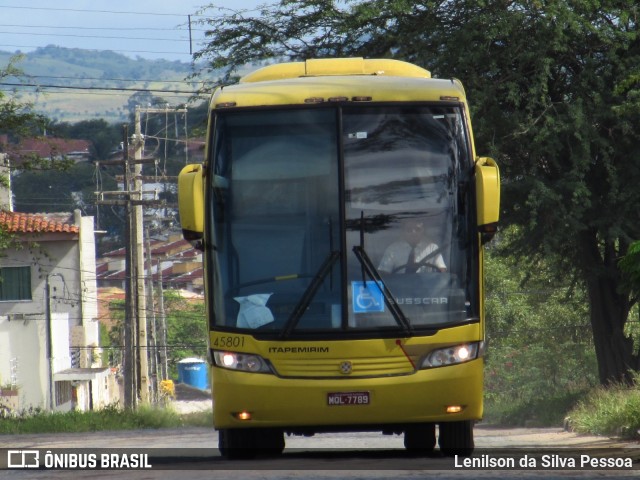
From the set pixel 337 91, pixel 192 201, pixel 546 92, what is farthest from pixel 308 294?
pixel 546 92

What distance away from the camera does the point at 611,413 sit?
63.6 ft

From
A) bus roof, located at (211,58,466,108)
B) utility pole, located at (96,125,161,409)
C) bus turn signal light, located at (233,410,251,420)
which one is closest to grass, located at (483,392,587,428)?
utility pole, located at (96,125,161,409)

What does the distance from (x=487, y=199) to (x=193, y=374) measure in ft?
219

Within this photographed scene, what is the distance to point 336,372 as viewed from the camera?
421 inches

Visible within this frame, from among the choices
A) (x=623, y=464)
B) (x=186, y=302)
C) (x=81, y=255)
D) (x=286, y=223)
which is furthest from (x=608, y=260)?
(x=186, y=302)

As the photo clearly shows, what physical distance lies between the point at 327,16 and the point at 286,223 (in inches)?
573

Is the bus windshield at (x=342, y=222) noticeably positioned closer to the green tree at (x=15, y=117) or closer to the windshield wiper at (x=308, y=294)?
the windshield wiper at (x=308, y=294)

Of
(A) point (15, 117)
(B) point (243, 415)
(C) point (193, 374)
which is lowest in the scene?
(C) point (193, 374)

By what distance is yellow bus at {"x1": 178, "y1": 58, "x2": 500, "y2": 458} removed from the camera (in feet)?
35.1

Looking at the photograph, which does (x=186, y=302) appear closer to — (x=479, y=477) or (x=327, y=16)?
(x=327, y=16)

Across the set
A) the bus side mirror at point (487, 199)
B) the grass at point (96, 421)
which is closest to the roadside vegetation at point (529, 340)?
the grass at point (96, 421)

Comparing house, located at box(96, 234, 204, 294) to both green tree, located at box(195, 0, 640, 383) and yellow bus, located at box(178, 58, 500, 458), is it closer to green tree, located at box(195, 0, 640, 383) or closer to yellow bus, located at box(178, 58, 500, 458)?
green tree, located at box(195, 0, 640, 383)

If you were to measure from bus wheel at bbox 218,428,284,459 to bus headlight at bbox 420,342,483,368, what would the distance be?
6.18ft

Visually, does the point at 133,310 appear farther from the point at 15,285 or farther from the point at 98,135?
the point at 98,135
